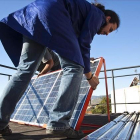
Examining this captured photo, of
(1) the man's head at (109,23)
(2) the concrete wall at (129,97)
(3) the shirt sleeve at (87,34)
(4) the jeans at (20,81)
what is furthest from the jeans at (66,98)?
(2) the concrete wall at (129,97)

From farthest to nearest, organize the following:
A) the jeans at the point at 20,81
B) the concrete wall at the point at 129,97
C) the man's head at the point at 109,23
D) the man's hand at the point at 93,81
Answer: the concrete wall at the point at 129,97, the man's head at the point at 109,23, the man's hand at the point at 93,81, the jeans at the point at 20,81

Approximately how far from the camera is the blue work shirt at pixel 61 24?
1132mm

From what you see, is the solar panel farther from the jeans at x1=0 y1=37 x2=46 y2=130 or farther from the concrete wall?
the concrete wall

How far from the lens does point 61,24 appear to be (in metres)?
1.15

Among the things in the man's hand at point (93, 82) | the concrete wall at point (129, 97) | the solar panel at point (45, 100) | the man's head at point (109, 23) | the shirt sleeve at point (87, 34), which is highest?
the man's head at point (109, 23)

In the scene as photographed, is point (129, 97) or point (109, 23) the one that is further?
point (129, 97)

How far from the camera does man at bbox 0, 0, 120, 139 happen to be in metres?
1.10

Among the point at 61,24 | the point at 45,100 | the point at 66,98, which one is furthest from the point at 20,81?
the point at 45,100

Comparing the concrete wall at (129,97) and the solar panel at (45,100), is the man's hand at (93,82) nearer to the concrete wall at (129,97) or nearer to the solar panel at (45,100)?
the solar panel at (45,100)

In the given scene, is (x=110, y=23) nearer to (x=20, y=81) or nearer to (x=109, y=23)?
(x=109, y=23)

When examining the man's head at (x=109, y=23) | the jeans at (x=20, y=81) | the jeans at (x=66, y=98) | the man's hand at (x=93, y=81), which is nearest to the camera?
the jeans at (x=66, y=98)

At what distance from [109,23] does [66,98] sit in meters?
0.79

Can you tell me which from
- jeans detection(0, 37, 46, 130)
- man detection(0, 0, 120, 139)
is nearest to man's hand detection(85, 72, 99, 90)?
man detection(0, 0, 120, 139)

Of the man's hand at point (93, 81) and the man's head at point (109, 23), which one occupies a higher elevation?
the man's head at point (109, 23)
